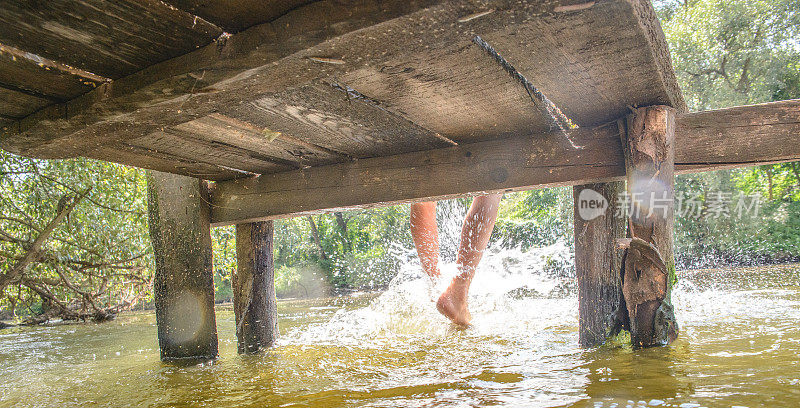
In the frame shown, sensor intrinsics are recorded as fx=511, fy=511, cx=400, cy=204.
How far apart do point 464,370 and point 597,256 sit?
1024 millimetres

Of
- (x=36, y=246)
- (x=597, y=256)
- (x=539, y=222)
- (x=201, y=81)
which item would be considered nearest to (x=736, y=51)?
(x=539, y=222)

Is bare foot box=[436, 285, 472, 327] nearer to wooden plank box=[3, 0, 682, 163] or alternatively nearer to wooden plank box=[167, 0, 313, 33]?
wooden plank box=[3, 0, 682, 163]

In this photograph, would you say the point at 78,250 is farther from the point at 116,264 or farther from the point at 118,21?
the point at 118,21

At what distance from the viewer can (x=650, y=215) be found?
93.1 inches

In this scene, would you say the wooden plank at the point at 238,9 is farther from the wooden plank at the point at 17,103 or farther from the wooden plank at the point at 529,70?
the wooden plank at the point at 17,103

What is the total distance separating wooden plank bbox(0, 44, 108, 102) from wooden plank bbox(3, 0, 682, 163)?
10cm

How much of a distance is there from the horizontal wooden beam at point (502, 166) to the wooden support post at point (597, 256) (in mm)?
388

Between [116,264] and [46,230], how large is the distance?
6.34 ft

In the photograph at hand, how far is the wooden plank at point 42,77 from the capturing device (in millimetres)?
1600

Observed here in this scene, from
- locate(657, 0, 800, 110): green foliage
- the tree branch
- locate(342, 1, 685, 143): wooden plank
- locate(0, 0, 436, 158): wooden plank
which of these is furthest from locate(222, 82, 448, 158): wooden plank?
locate(657, 0, 800, 110): green foliage

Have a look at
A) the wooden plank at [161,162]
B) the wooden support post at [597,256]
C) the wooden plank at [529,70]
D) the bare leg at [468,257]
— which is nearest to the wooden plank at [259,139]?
the wooden plank at [161,162]

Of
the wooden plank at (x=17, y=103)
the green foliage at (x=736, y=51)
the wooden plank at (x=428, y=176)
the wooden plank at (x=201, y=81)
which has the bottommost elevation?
the wooden plank at (x=428, y=176)

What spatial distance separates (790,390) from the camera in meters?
1.75

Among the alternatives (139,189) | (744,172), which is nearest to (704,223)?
(744,172)
